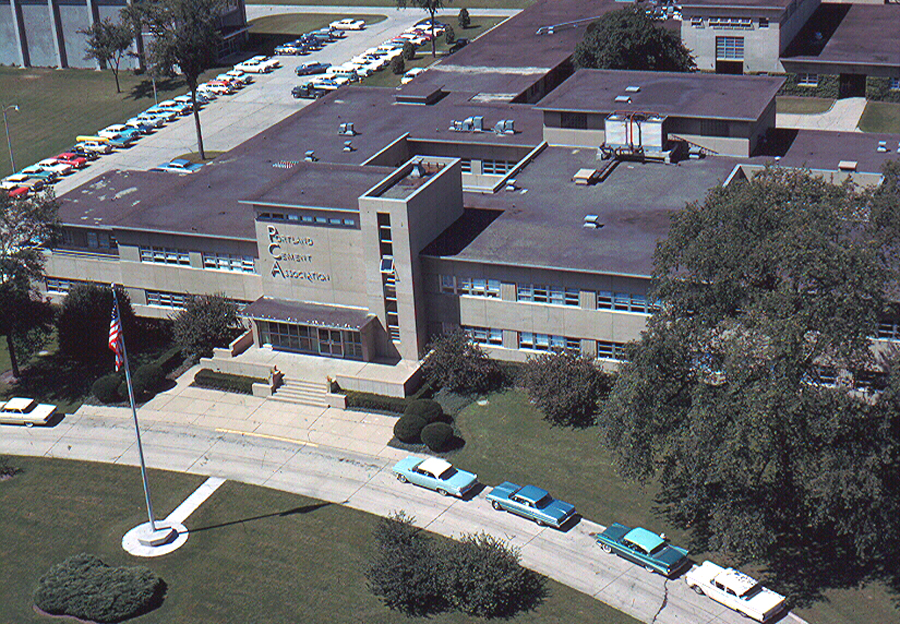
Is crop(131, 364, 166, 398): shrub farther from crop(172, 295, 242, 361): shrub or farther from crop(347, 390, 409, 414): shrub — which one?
crop(347, 390, 409, 414): shrub

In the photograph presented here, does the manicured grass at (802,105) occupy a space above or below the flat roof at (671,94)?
below

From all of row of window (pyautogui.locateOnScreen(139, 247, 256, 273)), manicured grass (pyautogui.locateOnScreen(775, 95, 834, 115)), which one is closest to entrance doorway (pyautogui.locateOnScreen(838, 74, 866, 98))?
manicured grass (pyautogui.locateOnScreen(775, 95, 834, 115))

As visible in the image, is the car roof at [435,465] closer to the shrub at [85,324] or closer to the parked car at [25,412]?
the parked car at [25,412]

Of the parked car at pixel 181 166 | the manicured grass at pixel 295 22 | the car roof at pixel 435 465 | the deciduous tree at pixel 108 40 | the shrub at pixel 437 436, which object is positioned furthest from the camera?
the manicured grass at pixel 295 22

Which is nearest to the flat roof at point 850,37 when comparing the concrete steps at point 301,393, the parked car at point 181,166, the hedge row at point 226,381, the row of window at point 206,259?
the parked car at point 181,166

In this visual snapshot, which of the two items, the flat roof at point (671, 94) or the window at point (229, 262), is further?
the flat roof at point (671, 94)

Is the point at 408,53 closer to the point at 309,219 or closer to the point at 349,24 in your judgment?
the point at 349,24

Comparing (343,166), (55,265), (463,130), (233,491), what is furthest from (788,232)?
(55,265)
